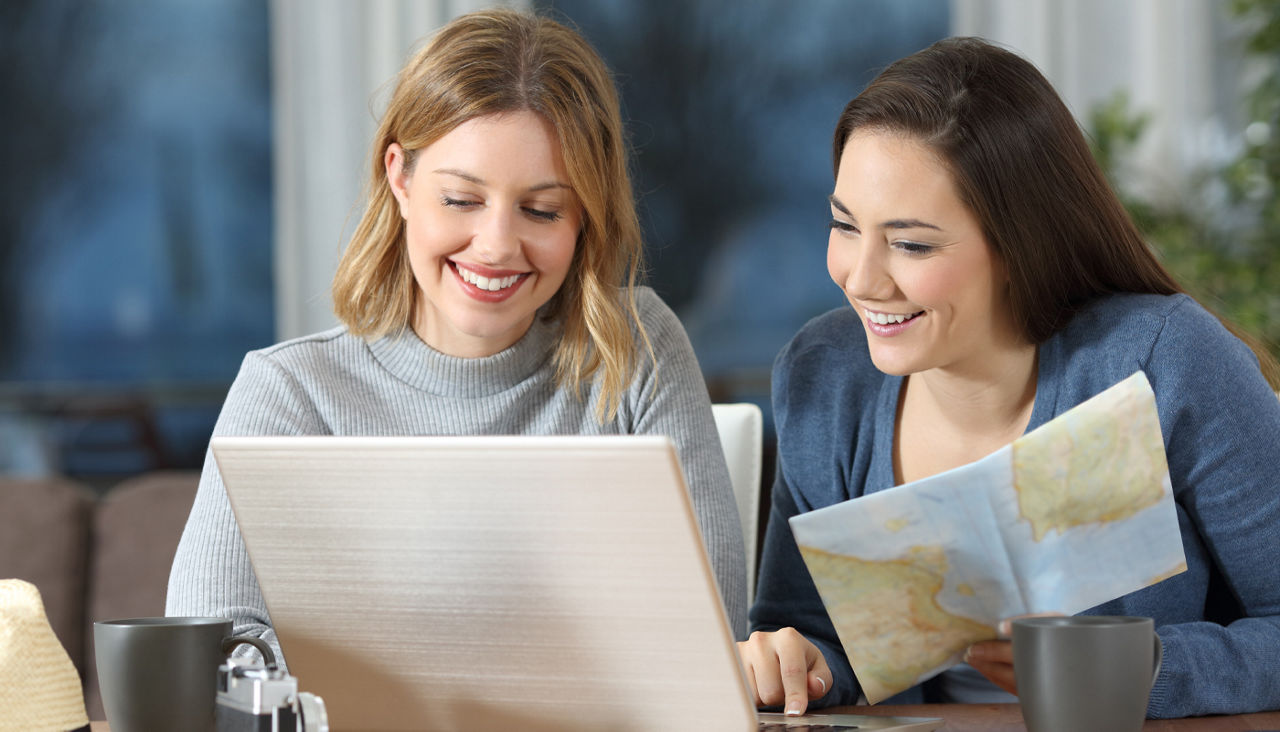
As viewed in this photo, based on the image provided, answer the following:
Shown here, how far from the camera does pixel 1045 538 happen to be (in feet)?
2.84

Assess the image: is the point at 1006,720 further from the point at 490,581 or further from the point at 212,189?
the point at 212,189

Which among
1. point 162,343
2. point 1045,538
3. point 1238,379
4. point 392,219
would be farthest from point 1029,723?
point 162,343

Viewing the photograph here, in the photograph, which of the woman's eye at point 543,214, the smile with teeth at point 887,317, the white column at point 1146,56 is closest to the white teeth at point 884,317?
the smile with teeth at point 887,317

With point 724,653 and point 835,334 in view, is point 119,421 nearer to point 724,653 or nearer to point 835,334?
point 835,334

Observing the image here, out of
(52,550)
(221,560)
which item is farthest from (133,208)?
(221,560)

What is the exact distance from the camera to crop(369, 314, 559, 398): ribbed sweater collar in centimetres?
139

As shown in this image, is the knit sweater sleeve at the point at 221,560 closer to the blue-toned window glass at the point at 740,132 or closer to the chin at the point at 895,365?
the chin at the point at 895,365

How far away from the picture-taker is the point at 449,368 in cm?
139

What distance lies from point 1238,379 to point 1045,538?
0.41 metres

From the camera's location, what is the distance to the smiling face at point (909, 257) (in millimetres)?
1157

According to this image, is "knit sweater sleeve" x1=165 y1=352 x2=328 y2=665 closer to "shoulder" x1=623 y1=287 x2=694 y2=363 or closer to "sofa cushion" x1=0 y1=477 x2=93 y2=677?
"shoulder" x1=623 y1=287 x2=694 y2=363

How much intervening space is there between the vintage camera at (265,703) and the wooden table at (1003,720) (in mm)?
269

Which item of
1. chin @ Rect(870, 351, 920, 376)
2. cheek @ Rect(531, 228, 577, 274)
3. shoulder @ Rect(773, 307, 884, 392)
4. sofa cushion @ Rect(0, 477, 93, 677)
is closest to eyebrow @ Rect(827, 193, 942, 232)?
chin @ Rect(870, 351, 920, 376)

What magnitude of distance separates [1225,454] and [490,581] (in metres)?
0.72
